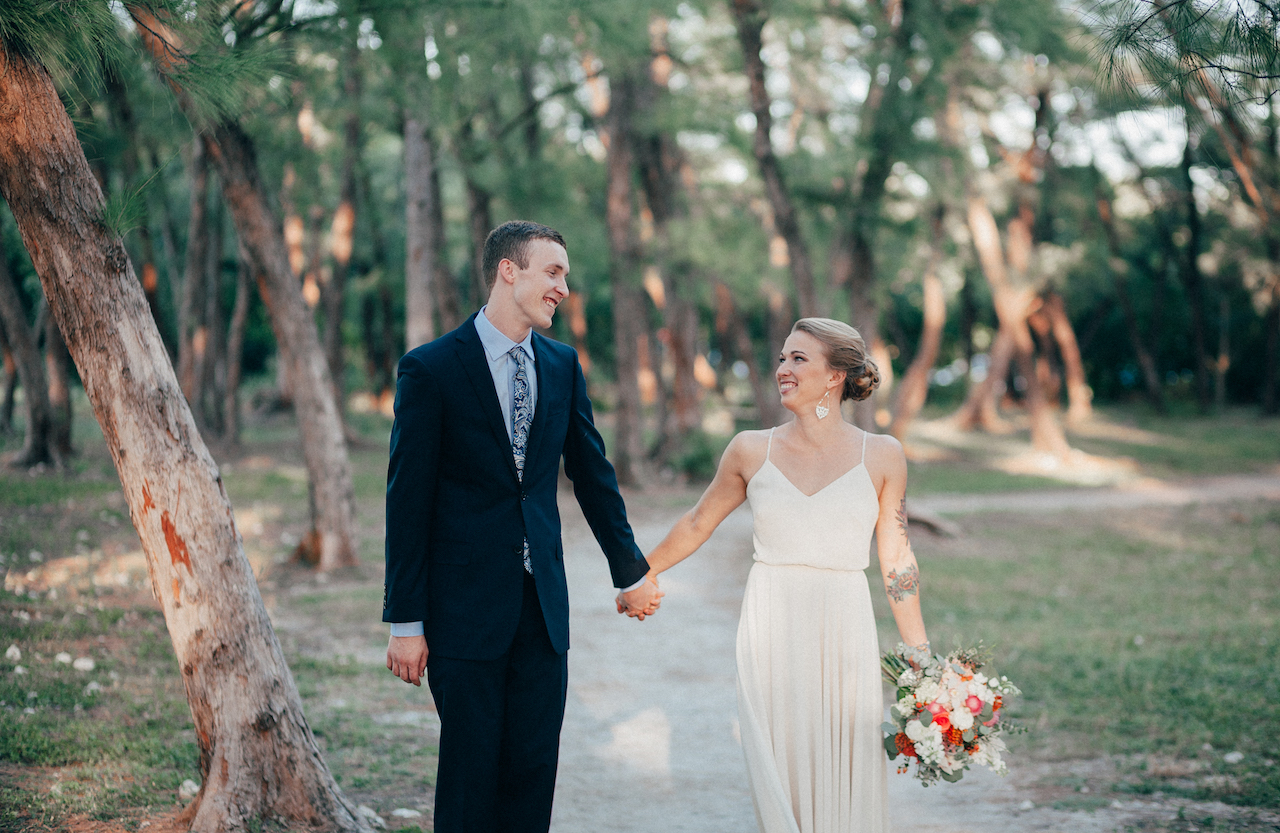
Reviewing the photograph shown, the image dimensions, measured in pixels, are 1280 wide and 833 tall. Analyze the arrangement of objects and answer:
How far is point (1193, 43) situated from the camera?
414cm

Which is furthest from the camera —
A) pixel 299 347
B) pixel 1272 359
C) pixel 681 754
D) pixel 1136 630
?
pixel 1272 359

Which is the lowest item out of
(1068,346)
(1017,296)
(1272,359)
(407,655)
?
(407,655)

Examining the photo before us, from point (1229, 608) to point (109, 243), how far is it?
927cm

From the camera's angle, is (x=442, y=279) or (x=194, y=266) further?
(x=442, y=279)

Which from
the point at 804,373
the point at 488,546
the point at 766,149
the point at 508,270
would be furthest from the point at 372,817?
the point at 766,149

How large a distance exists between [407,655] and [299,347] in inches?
258

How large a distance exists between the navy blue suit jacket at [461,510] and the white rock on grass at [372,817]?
144cm

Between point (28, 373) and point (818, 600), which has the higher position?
point (28, 373)

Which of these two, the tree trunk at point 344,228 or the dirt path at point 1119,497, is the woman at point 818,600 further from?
the dirt path at point 1119,497

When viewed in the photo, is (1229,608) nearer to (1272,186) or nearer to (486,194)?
(1272,186)

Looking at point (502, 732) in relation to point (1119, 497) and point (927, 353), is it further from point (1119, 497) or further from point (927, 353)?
point (927, 353)

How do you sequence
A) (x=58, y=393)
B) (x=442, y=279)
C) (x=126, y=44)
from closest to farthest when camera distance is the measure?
(x=126, y=44) < (x=58, y=393) < (x=442, y=279)

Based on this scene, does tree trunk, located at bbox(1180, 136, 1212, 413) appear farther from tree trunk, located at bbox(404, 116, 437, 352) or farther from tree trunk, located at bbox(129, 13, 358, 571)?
tree trunk, located at bbox(129, 13, 358, 571)

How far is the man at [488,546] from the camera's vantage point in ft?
9.48
